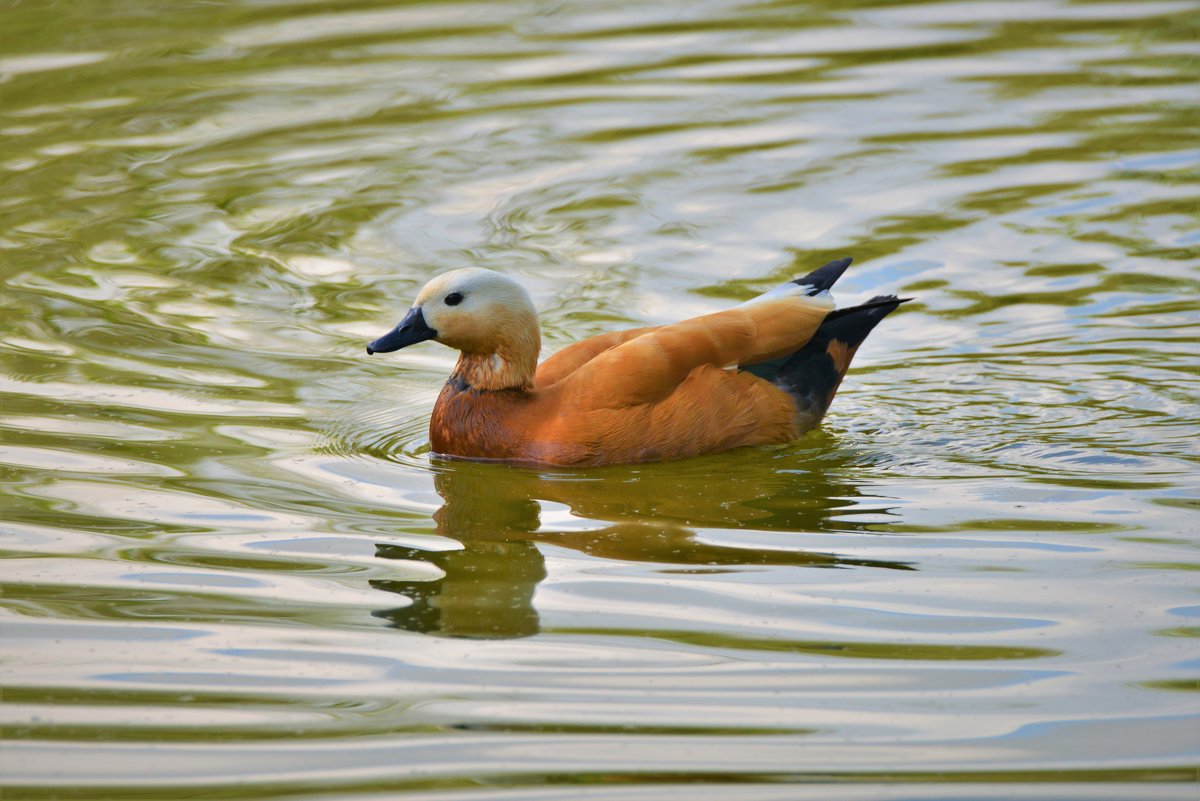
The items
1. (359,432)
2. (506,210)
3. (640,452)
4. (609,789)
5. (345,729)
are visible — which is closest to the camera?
(609,789)

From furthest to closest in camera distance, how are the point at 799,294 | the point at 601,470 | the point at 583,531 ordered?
the point at 799,294
the point at 601,470
the point at 583,531

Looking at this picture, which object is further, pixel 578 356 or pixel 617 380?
pixel 578 356

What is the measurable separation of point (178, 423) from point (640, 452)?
6.95 feet

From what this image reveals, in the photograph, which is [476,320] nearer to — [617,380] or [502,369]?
[502,369]

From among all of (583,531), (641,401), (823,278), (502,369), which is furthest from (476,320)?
(823,278)

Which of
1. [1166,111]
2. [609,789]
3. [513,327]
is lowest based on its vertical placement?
[609,789]

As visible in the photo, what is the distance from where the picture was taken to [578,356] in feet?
24.9

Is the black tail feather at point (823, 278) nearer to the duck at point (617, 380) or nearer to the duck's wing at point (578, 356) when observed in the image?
the duck at point (617, 380)

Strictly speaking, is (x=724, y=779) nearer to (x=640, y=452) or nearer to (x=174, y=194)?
(x=640, y=452)

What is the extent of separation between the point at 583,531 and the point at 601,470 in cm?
88

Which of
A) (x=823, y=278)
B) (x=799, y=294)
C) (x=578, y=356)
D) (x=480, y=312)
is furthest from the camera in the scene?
(x=823, y=278)

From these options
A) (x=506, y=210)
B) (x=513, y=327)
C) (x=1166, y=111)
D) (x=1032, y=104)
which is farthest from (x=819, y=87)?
(x=513, y=327)

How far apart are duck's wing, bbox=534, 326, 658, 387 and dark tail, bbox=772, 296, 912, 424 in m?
0.70

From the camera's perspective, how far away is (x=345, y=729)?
4.36 metres
